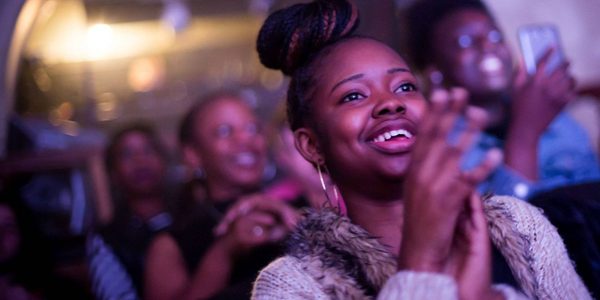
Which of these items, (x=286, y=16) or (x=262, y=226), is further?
(x=262, y=226)

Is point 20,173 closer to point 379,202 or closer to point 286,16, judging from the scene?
point 286,16

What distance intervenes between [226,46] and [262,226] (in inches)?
106

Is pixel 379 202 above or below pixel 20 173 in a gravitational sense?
above

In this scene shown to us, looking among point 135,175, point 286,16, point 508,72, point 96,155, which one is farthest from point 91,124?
point 286,16

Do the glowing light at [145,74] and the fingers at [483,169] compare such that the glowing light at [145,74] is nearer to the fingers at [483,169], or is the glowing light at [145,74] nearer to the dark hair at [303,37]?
the dark hair at [303,37]

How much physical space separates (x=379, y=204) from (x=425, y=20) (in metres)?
1.11

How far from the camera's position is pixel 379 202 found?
899mm

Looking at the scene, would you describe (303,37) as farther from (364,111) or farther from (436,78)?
(436,78)

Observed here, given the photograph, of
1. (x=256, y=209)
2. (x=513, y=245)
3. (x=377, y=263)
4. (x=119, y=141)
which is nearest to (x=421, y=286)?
(x=377, y=263)

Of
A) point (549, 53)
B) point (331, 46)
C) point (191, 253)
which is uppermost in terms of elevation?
point (331, 46)

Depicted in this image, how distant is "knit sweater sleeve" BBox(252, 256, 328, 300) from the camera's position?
0.83 metres

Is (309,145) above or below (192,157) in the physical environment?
above

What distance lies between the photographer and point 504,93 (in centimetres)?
176

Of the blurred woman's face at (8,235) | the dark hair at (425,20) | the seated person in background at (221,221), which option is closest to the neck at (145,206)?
the seated person in background at (221,221)
